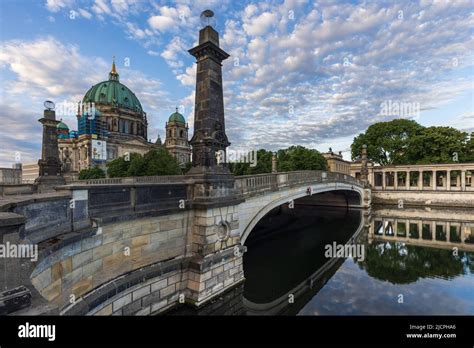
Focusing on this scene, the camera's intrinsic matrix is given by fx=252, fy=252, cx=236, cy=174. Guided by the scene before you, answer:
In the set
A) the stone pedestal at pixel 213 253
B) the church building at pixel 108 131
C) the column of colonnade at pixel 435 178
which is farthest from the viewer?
the church building at pixel 108 131

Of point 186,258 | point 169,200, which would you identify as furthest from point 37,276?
Result: point 186,258

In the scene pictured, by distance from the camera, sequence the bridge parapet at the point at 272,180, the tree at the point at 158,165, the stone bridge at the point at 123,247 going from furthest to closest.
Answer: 1. the tree at the point at 158,165
2. the bridge parapet at the point at 272,180
3. the stone bridge at the point at 123,247

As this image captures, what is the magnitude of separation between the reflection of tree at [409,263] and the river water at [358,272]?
0.15 ft

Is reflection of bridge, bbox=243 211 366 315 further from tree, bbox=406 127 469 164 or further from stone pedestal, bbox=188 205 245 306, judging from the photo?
tree, bbox=406 127 469 164

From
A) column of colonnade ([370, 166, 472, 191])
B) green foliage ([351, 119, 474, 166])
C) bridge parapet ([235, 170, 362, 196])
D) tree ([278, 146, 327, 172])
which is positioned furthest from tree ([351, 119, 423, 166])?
bridge parapet ([235, 170, 362, 196])

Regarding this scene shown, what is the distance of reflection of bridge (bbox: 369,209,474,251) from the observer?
63.4ft

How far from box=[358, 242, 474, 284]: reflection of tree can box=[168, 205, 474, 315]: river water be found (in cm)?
5

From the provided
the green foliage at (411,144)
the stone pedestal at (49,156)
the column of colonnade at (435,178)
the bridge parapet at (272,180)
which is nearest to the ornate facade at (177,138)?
the green foliage at (411,144)

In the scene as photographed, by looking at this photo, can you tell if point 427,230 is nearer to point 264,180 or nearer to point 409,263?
point 409,263

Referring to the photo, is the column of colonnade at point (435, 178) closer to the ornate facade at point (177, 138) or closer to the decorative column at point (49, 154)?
the decorative column at point (49, 154)

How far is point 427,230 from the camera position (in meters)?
23.4

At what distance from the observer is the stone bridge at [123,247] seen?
4574 millimetres
